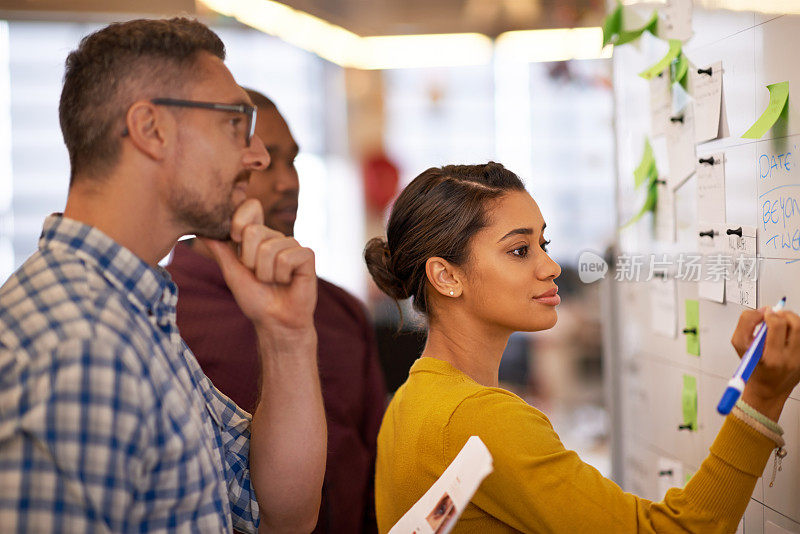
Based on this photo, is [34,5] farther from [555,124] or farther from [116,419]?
[116,419]

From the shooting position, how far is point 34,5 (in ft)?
14.7

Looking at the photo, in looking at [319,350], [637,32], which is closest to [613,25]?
[637,32]

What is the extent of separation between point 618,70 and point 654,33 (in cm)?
32

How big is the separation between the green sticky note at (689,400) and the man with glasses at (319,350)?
0.77m

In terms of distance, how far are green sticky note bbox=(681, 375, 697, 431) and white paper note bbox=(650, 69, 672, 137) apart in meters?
0.59

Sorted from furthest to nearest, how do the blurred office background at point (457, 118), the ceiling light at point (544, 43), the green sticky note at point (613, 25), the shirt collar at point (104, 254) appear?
the ceiling light at point (544, 43), the blurred office background at point (457, 118), the green sticky note at point (613, 25), the shirt collar at point (104, 254)

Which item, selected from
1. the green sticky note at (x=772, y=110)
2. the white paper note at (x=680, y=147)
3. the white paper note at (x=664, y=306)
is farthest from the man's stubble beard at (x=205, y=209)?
the white paper note at (x=664, y=306)

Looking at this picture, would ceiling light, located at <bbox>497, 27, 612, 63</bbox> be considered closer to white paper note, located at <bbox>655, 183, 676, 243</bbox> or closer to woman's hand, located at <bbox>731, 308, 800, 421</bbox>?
white paper note, located at <bbox>655, 183, 676, 243</bbox>

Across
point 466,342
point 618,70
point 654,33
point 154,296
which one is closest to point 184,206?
point 154,296

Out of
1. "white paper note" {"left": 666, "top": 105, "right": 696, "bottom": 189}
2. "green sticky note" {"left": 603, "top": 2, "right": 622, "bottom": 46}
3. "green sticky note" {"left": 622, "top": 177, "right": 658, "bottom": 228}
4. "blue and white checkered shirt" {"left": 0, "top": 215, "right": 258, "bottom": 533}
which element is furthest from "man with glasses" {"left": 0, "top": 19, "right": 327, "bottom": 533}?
"green sticky note" {"left": 603, "top": 2, "right": 622, "bottom": 46}

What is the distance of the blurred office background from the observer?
5.58 m

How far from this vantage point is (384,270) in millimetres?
1644

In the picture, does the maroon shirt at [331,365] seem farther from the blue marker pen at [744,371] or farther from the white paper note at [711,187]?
the blue marker pen at [744,371]

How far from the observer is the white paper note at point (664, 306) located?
6.08ft
